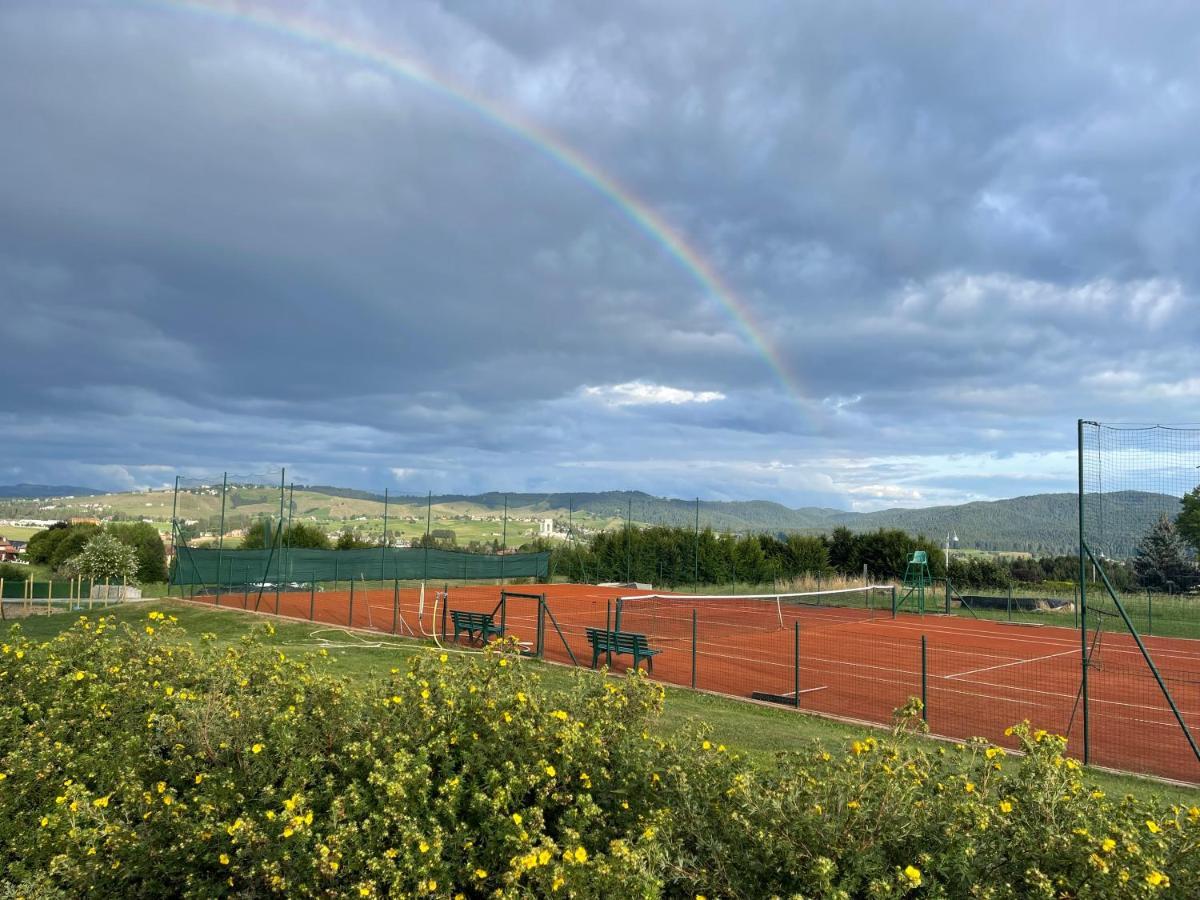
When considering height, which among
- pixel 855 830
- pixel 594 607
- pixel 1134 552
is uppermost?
pixel 1134 552

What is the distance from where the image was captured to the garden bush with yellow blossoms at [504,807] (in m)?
2.99

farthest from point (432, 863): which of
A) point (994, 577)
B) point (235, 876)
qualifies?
point (994, 577)

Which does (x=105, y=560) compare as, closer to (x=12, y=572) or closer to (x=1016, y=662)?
(x=12, y=572)

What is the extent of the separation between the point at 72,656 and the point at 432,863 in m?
4.30

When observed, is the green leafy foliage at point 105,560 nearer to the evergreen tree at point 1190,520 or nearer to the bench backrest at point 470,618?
the bench backrest at point 470,618

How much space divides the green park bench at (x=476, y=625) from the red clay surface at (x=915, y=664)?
751 millimetres

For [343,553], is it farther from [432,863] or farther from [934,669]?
[432,863]

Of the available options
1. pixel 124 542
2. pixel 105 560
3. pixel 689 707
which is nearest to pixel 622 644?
pixel 689 707

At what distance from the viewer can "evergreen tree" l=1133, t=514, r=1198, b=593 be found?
33.3 feet

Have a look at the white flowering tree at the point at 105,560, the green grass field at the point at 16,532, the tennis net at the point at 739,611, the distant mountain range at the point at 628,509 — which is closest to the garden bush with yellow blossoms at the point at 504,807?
the distant mountain range at the point at 628,509

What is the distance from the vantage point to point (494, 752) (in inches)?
156

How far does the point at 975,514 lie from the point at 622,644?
111m

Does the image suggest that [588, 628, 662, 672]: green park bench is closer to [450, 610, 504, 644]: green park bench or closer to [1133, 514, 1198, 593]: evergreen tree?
[450, 610, 504, 644]: green park bench

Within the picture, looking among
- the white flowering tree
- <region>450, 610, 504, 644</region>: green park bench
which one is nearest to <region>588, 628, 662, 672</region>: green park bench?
<region>450, 610, 504, 644</region>: green park bench
